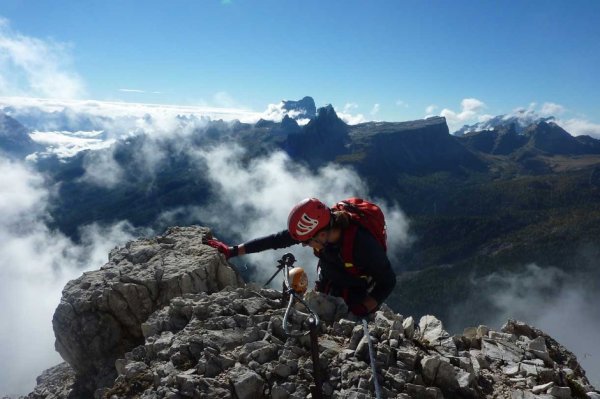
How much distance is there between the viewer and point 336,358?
9.74m

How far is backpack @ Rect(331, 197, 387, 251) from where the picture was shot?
10227 millimetres

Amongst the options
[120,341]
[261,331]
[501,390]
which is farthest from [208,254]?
[501,390]

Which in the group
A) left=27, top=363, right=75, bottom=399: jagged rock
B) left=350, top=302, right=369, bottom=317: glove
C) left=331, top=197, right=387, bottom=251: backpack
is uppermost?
left=331, top=197, right=387, bottom=251: backpack

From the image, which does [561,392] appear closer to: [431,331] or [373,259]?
[431,331]

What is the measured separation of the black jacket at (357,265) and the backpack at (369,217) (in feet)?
0.86

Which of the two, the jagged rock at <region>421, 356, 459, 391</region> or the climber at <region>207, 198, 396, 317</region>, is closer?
the jagged rock at <region>421, 356, 459, 391</region>

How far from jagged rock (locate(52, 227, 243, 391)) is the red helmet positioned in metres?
7.73

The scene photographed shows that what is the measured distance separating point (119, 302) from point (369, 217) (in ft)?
38.0

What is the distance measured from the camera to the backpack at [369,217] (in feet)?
33.6

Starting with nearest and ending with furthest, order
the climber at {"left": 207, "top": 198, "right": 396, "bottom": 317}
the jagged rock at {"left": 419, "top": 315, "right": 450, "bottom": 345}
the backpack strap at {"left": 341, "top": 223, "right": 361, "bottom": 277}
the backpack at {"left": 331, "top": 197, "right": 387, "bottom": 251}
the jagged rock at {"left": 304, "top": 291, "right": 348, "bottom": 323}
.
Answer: the climber at {"left": 207, "top": 198, "right": 396, "bottom": 317} < the backpack strap at {"left": 341, "top": 223, "right": 361, "bottom": 277} < the backpack at {"left": 331, "top": 197, "right": 387, "bottom": 251} < the jagged rock at {"left": 304, "top": 291, "right": 348, "bottom": 323} < the jagged rock at {"left": 419, "top": 315, "right": 450, "bottom": 345}

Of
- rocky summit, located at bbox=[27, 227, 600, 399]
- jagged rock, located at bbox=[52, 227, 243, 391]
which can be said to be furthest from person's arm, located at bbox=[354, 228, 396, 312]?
jagged rock, located at bbox=[52, 227, 243, 391]

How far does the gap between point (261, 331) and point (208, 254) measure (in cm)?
739

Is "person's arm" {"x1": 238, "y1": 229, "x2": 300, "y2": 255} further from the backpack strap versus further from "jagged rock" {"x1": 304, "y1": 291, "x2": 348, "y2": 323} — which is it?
the backpack strap

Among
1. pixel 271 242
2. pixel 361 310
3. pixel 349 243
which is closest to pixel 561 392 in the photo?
pixel 361 310
